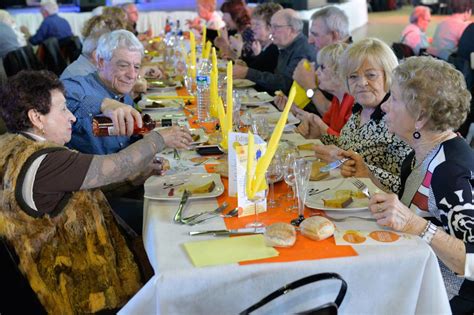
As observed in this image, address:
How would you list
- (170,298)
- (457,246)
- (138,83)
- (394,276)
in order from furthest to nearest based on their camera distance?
(138,83) < (457,246) < (394,276) < (170,298)

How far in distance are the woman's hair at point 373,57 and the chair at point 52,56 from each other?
5582 millimetres

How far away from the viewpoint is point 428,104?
82.8 inches

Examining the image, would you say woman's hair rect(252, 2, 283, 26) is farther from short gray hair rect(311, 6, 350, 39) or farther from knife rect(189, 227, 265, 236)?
knife rect(189, 227, 265, 236)

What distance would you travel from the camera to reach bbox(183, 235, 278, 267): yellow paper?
1699mm

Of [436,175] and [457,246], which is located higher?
[436,175]

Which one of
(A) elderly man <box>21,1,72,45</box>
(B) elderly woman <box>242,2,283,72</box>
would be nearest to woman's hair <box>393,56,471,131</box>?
(B) elderly woman <box>242,2,283,72</box>

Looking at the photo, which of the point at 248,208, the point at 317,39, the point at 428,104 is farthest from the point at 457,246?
the point at 317,39

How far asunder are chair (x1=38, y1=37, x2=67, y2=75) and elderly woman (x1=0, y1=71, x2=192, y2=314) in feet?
18.7

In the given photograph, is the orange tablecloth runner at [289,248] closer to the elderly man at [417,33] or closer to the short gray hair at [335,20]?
the short gray hair at [335,20]

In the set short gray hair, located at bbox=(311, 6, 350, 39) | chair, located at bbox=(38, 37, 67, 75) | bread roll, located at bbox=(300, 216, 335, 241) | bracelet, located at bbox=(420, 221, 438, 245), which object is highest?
short gray hair, located at bbox=(311, 6, 350, 39)

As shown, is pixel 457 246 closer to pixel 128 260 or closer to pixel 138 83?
pixel 128 260

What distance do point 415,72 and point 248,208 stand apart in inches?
30.9

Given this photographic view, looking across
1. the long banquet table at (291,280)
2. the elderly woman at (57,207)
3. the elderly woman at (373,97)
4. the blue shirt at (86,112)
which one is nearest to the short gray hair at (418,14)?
the elderly woman at (373,97)

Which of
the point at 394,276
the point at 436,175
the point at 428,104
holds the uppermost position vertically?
the point at 428,104
